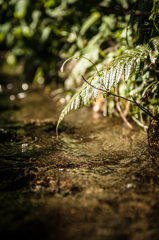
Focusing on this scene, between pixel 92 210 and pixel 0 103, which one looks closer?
pixel 92 210

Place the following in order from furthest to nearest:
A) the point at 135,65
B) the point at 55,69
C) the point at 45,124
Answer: the point at 55,69 < the point at 45,124 < the point at 135,65

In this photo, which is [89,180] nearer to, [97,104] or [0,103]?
[97,104]

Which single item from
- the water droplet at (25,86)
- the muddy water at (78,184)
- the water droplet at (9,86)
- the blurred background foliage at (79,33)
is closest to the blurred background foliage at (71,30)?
the blurred background foliage at (79,33)

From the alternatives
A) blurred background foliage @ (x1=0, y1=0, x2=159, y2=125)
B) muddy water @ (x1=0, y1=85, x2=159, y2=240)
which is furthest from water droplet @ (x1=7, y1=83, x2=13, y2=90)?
muddy water @ (x1=0, y1=85, x2=159, y2=240)

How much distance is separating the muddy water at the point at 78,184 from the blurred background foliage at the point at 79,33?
0.49 metres

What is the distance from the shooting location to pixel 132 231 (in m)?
0.72

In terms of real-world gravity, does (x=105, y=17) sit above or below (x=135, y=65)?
above

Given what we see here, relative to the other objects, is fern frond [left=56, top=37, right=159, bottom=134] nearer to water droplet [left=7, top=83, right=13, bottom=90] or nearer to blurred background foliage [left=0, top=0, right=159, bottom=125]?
blurred background foliage [left=0, top=0, right=159, bottom=125]

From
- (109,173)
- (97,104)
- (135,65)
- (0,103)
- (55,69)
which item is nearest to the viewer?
(109,173)

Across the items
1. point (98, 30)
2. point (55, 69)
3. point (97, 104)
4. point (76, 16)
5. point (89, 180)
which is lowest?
point (89, 180)

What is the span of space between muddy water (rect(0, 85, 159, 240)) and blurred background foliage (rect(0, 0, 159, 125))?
492 millimetres

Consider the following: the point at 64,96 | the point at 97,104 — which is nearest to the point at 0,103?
the point at 64,96

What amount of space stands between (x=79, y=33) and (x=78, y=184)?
2.07 metres

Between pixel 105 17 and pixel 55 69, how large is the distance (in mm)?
1182
